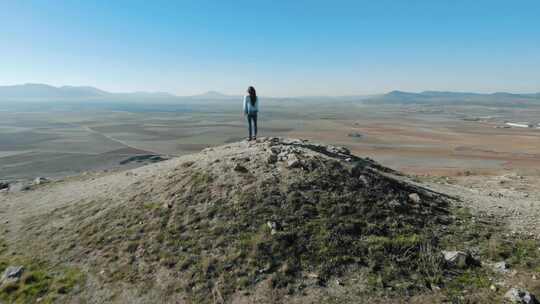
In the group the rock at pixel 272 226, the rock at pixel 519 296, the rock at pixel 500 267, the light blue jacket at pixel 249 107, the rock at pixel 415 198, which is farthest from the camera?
the light blue jacket at pixel 249 107

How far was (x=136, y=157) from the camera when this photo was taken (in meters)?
65.1

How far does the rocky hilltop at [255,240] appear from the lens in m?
8.67

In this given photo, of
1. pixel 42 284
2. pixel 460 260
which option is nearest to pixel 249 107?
pixel 42 284

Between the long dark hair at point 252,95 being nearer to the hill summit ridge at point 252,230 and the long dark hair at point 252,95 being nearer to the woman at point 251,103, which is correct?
the woman at point 251,103

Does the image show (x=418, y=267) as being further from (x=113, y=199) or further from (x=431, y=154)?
(x=431, y=154)

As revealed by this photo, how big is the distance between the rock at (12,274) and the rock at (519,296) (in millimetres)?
14164

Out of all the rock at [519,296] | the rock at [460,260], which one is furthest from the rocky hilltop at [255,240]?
the rock at [519,296]

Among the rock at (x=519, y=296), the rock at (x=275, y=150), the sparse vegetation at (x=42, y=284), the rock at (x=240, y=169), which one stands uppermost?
the rock at (x=275, y=150)

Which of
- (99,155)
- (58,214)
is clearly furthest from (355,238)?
(99,155)

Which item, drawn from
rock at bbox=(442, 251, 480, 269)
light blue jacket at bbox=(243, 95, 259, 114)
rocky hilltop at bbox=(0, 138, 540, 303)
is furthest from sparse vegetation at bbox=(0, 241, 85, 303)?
rock at bbox=(442, 251, 480, 269)

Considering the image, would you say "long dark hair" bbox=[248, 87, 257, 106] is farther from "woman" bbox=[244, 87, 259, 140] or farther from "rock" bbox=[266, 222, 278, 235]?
"rock" bbox=[266, 222, 278, 235]

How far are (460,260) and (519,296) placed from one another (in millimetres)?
1650

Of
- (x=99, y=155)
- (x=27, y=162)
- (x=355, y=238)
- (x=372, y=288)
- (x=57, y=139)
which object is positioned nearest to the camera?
(x=372, y=288)

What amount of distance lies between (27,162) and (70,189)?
54139mm
